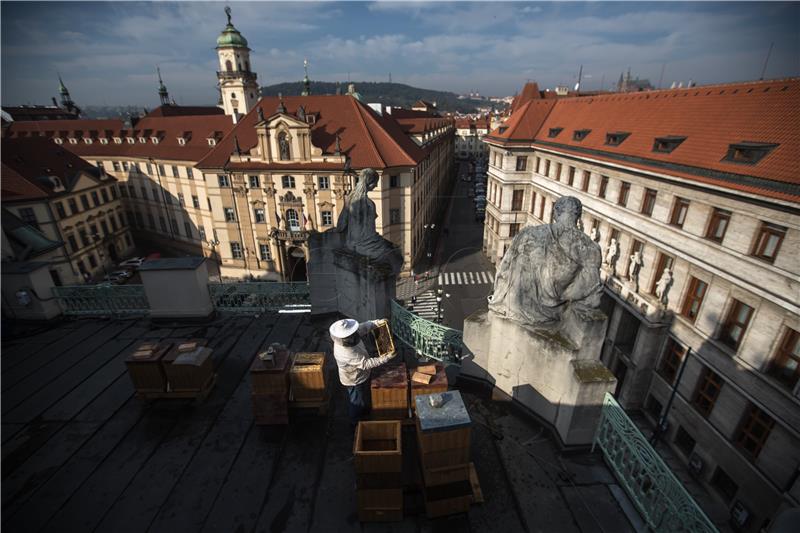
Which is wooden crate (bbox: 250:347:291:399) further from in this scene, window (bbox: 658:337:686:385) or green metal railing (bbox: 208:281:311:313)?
window (bbox: 658:337:686:385)

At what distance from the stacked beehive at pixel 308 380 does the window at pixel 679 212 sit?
22367mm

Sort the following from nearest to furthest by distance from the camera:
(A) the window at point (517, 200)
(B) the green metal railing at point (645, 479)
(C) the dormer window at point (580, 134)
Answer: (B) the green metal railing at point (645, 479)
(C) the dormer window at point (580, 134)
(A) the window at point (517, 200)

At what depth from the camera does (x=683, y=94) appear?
83.1 feet

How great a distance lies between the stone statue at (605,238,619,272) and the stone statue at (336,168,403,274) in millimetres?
21389

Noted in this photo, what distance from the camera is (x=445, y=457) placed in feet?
16.3

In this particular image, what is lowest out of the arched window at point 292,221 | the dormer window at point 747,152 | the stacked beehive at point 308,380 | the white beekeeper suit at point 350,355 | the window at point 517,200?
the arched window at point 292,221

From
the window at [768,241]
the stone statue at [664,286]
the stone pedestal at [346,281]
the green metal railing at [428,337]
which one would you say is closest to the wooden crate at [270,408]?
the stone pedestal at [346,281]

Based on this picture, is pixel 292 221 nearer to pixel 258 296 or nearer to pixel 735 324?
pixel 258 296

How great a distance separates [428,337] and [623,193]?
23510 mm

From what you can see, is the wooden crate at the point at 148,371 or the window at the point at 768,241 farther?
the window at the point at 768,241

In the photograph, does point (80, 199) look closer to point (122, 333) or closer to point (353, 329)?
point (122, 333)

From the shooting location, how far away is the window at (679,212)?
799 inches

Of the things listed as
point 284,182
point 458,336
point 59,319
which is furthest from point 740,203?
point 284,182

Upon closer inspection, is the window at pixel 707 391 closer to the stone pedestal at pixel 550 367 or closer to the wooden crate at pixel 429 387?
the stone pedestal at pixel 550 367
